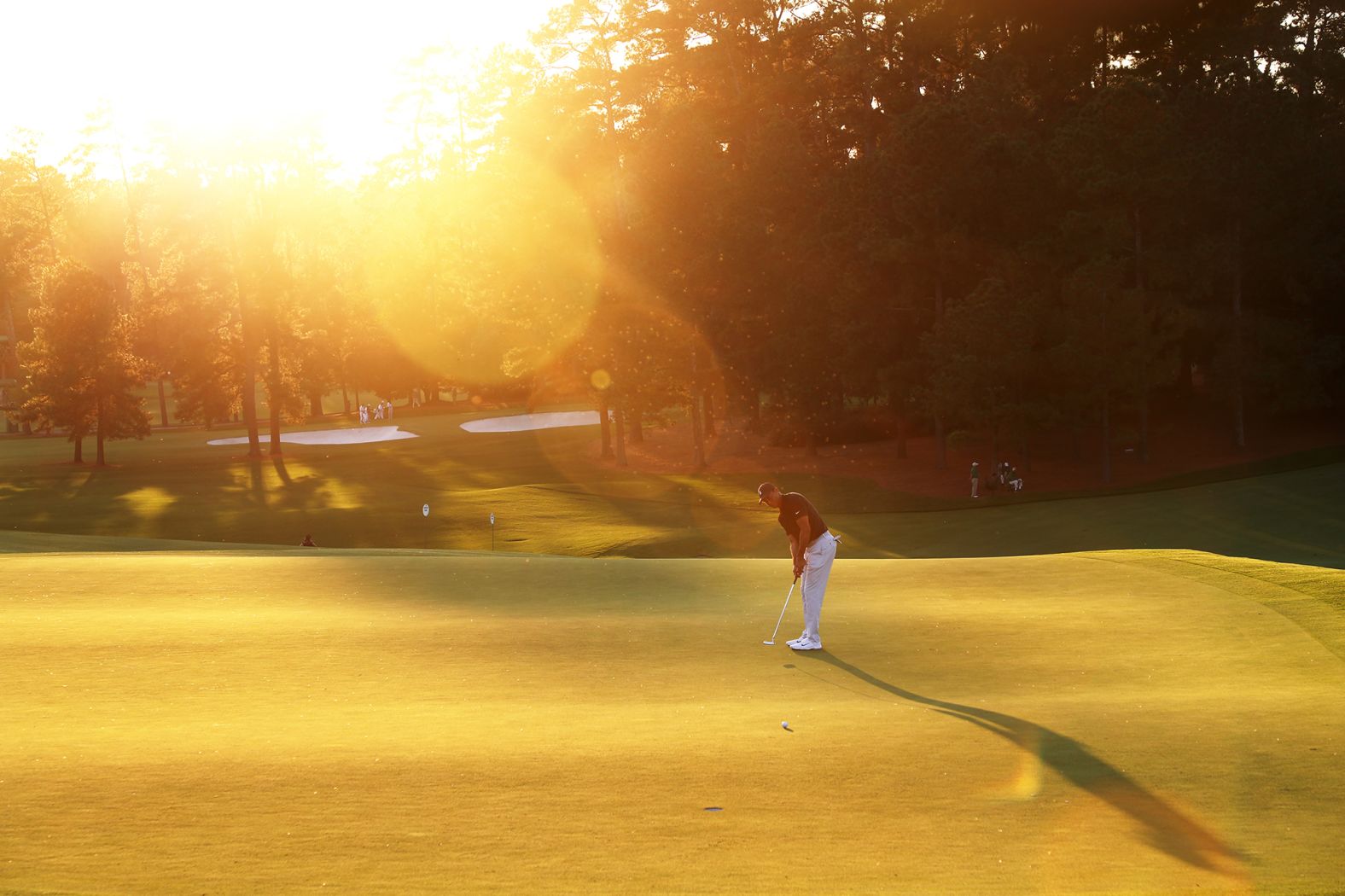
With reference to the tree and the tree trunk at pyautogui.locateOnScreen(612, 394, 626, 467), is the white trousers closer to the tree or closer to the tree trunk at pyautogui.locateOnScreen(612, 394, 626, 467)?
the tree trunk at pyautogui.locateOnScreen(612, 394, 626, 467)

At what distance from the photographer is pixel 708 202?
186ft

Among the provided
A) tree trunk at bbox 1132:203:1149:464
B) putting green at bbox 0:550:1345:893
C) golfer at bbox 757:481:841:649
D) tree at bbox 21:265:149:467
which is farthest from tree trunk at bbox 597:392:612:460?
golfer at bbox 757:481:841:649

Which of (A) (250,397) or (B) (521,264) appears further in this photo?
(A) (250,397)

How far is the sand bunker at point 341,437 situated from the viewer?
75000mm

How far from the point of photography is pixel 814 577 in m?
15.8

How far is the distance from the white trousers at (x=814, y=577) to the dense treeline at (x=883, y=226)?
34013 millimetres

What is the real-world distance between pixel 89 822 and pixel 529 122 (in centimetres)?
5550

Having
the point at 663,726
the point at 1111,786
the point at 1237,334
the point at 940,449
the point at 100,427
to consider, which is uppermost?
the point at 1237,334

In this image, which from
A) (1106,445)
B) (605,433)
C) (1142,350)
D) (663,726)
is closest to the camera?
(663,726)

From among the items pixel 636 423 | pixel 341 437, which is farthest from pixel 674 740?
pixel 341 437

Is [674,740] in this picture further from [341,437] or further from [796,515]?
[341,437]

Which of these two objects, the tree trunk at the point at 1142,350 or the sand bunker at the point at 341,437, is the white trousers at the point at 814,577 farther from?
the sand bunker at the point at 341,437

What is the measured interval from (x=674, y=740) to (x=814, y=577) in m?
4.75

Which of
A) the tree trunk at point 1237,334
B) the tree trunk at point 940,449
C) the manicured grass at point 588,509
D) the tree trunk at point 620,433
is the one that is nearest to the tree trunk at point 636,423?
the tree trunk at point 620,433
